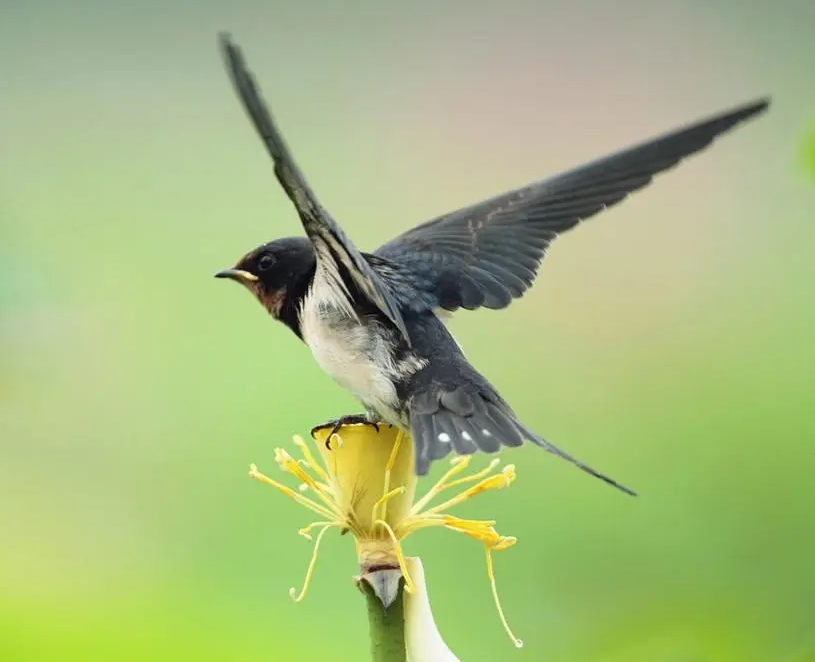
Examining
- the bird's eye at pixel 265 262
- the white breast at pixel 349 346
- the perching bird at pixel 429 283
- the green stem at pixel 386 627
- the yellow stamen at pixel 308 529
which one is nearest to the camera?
the green stem at pixel 386 627

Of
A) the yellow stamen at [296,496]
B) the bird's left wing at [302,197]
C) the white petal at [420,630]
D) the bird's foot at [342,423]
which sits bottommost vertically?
the white petal at [420,630]

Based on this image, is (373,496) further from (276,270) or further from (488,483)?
(276,270)

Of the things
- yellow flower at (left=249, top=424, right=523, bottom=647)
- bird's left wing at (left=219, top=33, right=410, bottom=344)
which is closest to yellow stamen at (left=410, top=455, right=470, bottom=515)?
yellow flower at (left=249, top=424, right=523, bottom=647)

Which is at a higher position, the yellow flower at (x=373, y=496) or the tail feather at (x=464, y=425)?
the tail feather at (x=464, y=425)

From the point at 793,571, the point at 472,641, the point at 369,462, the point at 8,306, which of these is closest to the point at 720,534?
the point at 472,641

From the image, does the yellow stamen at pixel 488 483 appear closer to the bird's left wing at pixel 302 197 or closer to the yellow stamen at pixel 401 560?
the yellow stamen at pixel 401 560

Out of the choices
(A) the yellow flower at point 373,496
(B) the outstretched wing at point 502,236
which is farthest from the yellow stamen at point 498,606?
(B) the outstretched wing at point 502,236

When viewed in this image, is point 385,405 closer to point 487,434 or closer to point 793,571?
point 487,434

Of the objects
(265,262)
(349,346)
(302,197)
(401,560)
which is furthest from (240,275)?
(401,560)
